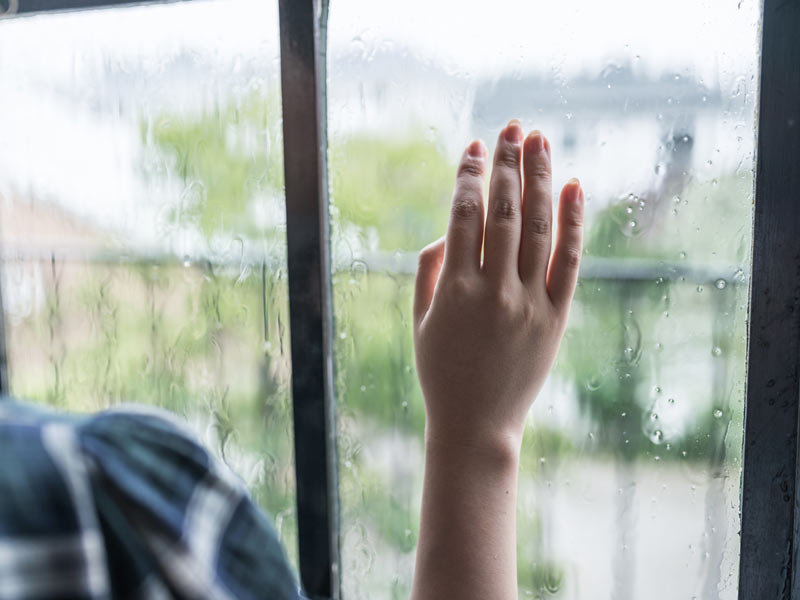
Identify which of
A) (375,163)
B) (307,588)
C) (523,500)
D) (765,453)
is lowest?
(307,588)

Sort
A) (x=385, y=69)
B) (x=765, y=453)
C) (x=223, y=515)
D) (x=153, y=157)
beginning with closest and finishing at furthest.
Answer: (x=223, y=515), (x=765, y=453), (x=385, y=69), (x=153, y=157)

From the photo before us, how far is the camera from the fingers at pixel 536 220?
59cm

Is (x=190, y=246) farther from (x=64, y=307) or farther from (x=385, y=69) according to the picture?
(x=385, y=69)

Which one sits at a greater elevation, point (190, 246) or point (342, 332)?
point (190, 246)

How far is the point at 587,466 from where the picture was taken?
0.75 meters

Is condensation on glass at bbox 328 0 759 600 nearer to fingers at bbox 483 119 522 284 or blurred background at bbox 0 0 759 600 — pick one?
blurred background at bbox 0 0 759 600

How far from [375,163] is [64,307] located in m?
0.58

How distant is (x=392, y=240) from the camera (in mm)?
797

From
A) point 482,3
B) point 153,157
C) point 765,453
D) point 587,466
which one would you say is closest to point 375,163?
point 482,3

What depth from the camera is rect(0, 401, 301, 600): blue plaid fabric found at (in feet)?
0.80

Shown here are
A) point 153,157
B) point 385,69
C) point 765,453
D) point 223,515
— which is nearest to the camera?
point 223,515

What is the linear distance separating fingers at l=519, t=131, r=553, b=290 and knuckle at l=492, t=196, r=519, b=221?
1cm

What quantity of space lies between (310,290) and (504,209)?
310 millimetres

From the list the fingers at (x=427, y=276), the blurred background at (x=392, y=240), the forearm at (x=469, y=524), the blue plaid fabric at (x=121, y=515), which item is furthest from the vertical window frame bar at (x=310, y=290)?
the blue plaid fabric at (x=121, y=515)
